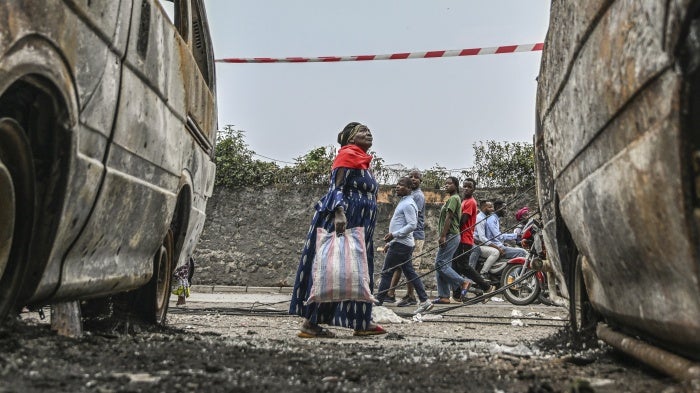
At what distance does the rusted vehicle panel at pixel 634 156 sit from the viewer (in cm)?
230

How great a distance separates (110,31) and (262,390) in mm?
1558

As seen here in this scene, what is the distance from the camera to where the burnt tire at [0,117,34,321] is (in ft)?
9.46

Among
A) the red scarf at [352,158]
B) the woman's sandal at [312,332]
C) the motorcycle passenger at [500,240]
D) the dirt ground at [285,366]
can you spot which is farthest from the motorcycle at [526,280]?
the dirt ground at [285,366]

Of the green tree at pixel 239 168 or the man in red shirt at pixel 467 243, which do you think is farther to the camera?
the green tree at pixel 239 168

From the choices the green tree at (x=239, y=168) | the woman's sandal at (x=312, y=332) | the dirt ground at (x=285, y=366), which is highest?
the green tree at (x=239, y=168)

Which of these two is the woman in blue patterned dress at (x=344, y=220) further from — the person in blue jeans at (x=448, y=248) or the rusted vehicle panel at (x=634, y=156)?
the person in blue jeans at (x=448, y=248)

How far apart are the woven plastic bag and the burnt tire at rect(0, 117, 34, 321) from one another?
3.19 metres

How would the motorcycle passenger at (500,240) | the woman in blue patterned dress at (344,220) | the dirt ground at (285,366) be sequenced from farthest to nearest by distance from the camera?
the motorcycle passenger at (500,240)
the woman in blue patterned dress at (344,220)
the dirt ground at (285,366)

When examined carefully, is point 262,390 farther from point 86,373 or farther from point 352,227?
point 352,227

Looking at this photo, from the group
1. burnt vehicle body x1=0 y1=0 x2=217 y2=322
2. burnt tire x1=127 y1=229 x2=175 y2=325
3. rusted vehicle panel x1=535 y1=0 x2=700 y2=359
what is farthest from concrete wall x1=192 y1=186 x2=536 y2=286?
rusted vehicle panel x1=535 y1=0 x2=700 y2=359

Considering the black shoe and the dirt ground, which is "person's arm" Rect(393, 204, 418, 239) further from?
the dirt ground

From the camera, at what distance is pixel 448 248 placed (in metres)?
10.9

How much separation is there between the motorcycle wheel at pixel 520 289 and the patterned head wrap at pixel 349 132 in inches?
196

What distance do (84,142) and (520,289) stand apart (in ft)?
29.0
